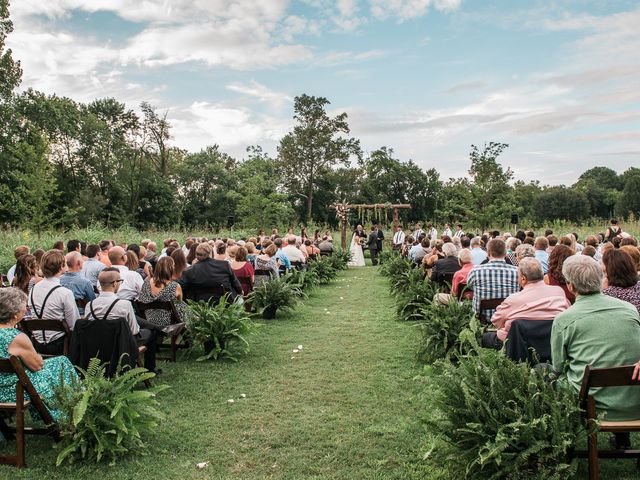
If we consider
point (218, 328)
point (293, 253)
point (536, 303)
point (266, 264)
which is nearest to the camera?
point (536, 303)

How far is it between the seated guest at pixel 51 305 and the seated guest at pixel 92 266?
2.42 m

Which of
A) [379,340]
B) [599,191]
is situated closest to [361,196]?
[599,191]

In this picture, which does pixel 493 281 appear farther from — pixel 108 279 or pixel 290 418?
pixel 108 279

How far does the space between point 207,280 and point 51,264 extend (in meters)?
2.65

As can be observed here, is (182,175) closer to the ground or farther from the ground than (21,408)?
farther from the ground

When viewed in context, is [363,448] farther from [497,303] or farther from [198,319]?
[198,319]

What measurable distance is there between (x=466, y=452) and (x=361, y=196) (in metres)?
49.9

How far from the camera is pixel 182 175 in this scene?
53312mm

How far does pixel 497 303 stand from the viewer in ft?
21.4

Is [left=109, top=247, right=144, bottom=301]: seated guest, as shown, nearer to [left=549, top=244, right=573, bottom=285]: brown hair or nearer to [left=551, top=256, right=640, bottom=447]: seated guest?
[left=549, top=244, right=573, bottom=285]: brown hair

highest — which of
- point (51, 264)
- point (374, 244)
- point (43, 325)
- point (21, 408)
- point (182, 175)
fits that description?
point (182, 175)

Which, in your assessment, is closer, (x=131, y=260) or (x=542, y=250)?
(x=131, y=260)

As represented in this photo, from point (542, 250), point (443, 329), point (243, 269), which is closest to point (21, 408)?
point (443, 329)

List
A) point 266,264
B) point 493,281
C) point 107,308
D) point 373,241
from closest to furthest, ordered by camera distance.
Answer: point 107,308 → point 493,281 → point 266,264 → point 373,241
